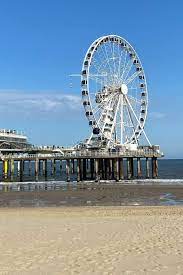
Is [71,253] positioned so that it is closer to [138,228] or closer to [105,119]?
[138,228]

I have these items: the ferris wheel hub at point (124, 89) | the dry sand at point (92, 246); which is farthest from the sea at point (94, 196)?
the ferris wheel hub at point (124, 89)

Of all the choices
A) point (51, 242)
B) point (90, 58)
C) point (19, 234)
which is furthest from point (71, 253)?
point (90, 58)

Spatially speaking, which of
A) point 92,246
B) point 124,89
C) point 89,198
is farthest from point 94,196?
point 124,89

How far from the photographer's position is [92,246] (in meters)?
10.8

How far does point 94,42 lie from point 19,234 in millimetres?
43876

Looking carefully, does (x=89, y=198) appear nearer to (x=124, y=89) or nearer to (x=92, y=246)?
(x=92, y=246)

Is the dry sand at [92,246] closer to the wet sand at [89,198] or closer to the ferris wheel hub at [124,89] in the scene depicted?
the wet sand at [89,198]

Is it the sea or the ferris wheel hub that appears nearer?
the sea

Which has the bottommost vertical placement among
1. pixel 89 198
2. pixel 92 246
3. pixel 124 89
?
pixel 89 198

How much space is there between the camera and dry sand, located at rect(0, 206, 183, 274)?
8.65 m

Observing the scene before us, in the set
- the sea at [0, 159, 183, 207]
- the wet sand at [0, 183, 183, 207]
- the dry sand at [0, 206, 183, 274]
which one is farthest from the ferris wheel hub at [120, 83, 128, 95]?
the dry sand at [0, 206, 183, 274]

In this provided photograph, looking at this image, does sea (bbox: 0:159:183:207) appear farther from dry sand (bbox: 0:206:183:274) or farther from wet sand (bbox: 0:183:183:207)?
dry sand (bbox: 0:206:183:274)

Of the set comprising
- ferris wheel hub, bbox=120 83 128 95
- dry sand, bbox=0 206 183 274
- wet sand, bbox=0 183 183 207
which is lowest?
wet sand, bbox=0 183 183 207

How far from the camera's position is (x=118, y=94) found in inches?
2243
